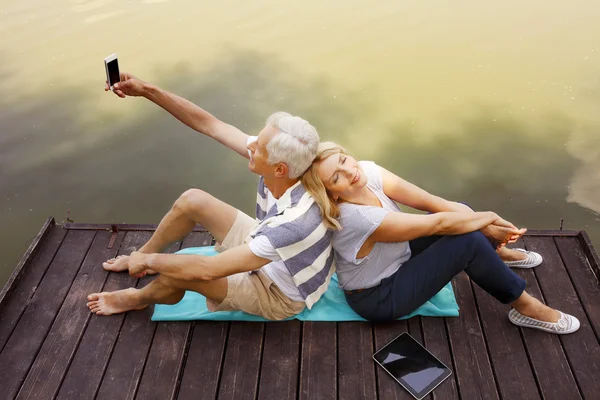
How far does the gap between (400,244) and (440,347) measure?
490mm

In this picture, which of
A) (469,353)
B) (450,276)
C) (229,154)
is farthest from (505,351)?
(229,154)

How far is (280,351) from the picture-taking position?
281 cm

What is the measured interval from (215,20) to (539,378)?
17.7 ft

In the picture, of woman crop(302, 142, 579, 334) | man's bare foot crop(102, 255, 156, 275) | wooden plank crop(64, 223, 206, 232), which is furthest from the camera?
wooden plank crop(64, 223, 206, 232)

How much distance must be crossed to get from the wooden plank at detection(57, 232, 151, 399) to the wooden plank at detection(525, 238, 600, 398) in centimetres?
189

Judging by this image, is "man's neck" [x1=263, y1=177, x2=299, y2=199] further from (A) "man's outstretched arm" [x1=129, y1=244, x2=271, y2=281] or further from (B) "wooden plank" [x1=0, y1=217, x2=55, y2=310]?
(B) "wooden plank" [x1=0, y1=217, x2=55, y2=310]

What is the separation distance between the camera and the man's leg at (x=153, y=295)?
2.67 metres

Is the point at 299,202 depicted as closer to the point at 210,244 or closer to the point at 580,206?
the point at 210,244

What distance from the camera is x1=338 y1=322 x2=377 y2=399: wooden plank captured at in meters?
2.63

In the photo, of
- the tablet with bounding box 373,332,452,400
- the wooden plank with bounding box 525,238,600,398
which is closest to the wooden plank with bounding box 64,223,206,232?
the tablet with bounding box 373,332,452,400

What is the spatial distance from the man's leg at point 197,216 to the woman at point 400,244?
56 cm

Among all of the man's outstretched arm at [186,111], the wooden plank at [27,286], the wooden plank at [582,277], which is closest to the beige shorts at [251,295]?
the man's outstretched arm at [186,111]

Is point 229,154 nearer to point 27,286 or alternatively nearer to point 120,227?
point 120,227

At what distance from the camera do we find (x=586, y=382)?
2617 millimetres
